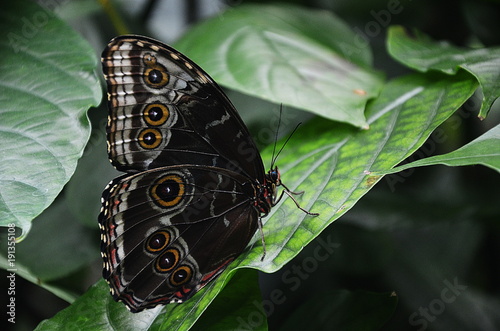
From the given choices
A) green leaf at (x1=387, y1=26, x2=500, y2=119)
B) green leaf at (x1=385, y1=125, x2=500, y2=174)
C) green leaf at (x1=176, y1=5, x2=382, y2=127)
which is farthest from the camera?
green leaf at (x1=176, y1=5, x2=382, y2=127)

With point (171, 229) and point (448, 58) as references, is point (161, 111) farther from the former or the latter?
point (448, 58)

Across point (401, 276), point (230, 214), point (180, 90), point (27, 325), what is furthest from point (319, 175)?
point (27, 325)

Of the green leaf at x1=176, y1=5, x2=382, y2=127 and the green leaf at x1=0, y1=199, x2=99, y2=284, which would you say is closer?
the green leaf at x1=176, y1=5, x2=382, y2=127

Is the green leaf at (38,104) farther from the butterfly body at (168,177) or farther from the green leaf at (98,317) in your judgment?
the green leaf at (98,317)

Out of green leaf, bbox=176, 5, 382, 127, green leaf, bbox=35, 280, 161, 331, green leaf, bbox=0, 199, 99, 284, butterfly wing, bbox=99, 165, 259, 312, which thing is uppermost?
green leaf, bbox=176, 5, 382, 127

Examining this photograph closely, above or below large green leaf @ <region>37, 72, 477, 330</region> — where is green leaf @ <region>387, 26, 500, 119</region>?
above

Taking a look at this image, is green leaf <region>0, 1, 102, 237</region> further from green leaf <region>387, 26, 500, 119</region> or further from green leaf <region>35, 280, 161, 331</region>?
green leaf <region>387, 26, 500, 119</region>

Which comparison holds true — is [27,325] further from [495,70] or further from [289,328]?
[495,70]

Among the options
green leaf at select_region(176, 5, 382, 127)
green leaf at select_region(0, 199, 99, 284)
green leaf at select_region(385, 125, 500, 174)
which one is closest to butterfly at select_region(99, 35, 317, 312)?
green leaf at select_region(176, 5, 382, 127)
